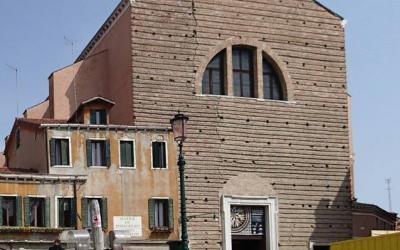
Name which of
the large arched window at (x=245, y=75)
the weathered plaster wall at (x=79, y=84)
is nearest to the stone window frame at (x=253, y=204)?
the large arched window at (x=245, y=75)

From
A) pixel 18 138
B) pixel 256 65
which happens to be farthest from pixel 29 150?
pixel 256 65

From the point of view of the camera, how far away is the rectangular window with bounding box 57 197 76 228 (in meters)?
34.7

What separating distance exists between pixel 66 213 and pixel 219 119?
26.2 ft

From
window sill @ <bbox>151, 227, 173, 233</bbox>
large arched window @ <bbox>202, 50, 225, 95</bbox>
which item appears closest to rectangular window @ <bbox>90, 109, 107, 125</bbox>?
window sill @ <bbox>151, 227, 173, 233</bbox>

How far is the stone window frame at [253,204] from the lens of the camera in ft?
128

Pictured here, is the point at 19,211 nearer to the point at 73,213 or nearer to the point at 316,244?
the point at 73,213

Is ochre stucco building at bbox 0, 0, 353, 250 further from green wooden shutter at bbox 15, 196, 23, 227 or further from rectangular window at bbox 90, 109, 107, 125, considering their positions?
green wooden shutter at bbox 15, 196, 23, 227

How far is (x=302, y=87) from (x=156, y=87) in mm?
6660

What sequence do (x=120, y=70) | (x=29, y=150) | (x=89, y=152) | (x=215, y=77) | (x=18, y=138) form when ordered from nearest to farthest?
(x=89, y=152) < (x=29, y=150) < (x=18, y=138) < (x=120, y=70) < (x=215, y=77)

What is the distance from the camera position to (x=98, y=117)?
122 ft

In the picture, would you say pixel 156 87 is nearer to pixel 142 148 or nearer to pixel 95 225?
pixel 142 148

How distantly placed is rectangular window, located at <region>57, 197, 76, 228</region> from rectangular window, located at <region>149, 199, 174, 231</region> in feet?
9.75

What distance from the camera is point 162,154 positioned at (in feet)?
122

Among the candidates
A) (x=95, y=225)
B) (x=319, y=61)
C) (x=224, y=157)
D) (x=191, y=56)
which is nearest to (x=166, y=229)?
(x=224, y=157)
